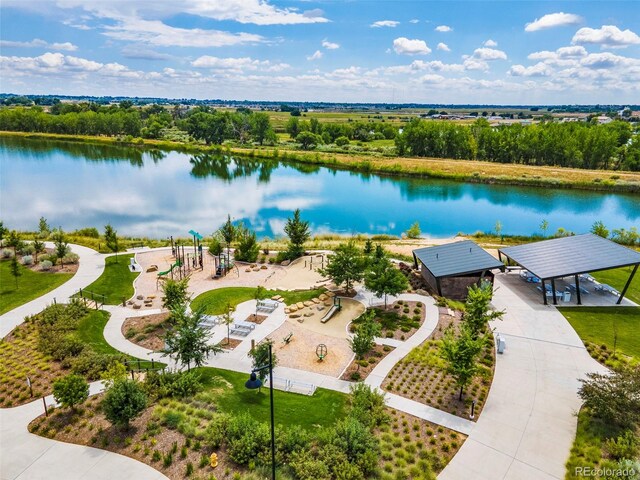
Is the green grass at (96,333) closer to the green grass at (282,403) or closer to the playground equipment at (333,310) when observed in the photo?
the green grass at (282,403)

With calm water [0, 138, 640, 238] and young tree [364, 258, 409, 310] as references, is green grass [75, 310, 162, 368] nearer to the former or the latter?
young tree [364, 258, 409, 310]

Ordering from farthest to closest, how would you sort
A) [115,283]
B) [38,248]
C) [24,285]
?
[38,248] → [115,283] → [24,285]

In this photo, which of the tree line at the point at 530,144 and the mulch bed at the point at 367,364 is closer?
the mulch bed at the point at 367,364

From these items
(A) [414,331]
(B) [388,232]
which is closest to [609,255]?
(A) [414,331]

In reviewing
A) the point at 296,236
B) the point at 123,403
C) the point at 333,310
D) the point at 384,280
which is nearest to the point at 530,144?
the point at 296,236

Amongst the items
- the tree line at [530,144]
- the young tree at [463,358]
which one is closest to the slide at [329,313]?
the young tree at [463,358]

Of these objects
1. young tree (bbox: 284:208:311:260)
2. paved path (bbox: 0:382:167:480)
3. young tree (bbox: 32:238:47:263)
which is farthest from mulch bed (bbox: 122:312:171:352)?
young tree (bbox: 32:238:47:263)

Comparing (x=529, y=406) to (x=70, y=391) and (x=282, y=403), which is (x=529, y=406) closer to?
(x=282, y=403)
